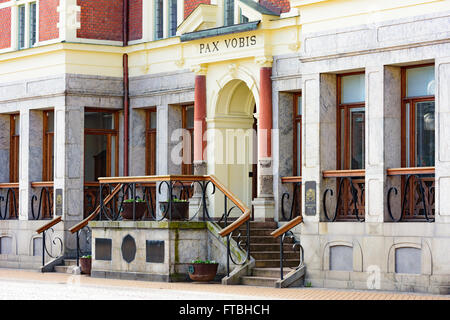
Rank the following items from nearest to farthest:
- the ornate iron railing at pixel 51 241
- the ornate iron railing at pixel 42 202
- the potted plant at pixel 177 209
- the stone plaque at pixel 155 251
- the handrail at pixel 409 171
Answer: the handrail at pixel 409 171 → the stone plaque at pixel 155 251 → the potted plant at pixel 177 209 → the ornate iron railing at pixel 51 241 → the ornate iron railing at pixel 42 202

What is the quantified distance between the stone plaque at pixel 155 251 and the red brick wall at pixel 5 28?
9.33 metres

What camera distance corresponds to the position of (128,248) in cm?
2445

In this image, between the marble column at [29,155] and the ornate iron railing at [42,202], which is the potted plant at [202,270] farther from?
the marble column at [29,155]

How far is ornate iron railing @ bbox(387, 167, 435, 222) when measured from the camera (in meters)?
20.6

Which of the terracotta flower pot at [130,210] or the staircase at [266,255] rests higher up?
the terracotta flower pot at [130,210]

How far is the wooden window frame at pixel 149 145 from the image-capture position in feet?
95.1

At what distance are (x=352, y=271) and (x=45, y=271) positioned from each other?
9176mm

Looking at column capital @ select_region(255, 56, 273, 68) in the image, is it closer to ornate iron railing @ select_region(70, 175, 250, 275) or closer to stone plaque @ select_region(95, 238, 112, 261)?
ornate iron railing @ select_region(70, 175, 250, 275)

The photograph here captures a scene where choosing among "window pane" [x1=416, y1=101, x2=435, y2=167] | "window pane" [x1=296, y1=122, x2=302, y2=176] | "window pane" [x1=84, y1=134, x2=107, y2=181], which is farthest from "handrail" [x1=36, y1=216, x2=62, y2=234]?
"window pane" [x1=416, y1=101, x2=435, y2=167]

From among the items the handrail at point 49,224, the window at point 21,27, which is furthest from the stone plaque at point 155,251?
the window at point 21,27

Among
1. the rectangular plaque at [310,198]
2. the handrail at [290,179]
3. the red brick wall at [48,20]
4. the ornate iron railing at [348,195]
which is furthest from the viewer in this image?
the red brick wall at [48,20]

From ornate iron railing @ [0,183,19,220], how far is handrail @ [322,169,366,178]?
35.9 ft
